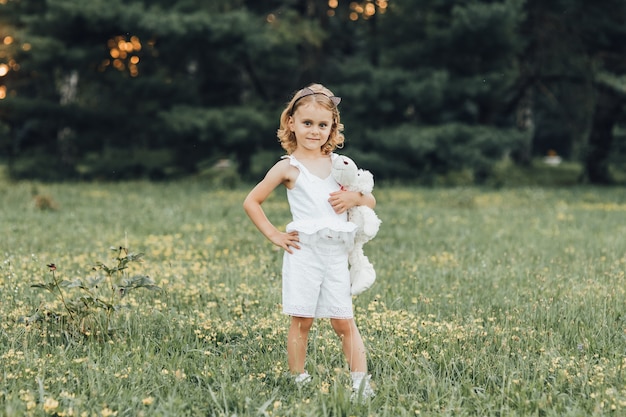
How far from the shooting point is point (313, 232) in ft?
11.8

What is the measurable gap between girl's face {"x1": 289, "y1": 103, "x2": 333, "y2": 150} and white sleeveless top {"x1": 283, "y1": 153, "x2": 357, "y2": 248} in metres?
0.12

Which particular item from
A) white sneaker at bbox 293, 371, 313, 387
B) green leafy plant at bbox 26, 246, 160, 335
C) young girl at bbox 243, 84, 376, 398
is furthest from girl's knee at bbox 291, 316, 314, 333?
green leafy plant at bbox 26, 246, 160, 335

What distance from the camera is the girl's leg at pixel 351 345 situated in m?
3.78

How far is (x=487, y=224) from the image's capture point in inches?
438

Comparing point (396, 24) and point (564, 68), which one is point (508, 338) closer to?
point (396, 24)

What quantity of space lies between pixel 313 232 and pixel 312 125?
0.61m

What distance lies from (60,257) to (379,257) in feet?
11.8

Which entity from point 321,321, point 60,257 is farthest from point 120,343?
point 60,257

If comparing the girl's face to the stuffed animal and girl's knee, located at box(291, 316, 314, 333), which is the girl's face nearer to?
the stuffed animal

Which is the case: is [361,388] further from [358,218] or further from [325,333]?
[325,333]

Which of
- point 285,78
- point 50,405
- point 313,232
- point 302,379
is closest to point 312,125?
point 313,232

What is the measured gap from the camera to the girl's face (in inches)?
146

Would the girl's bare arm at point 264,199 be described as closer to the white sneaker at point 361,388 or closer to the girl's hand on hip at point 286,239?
the girl's hand on hip at point 286,239

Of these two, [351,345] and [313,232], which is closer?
[313,232]
